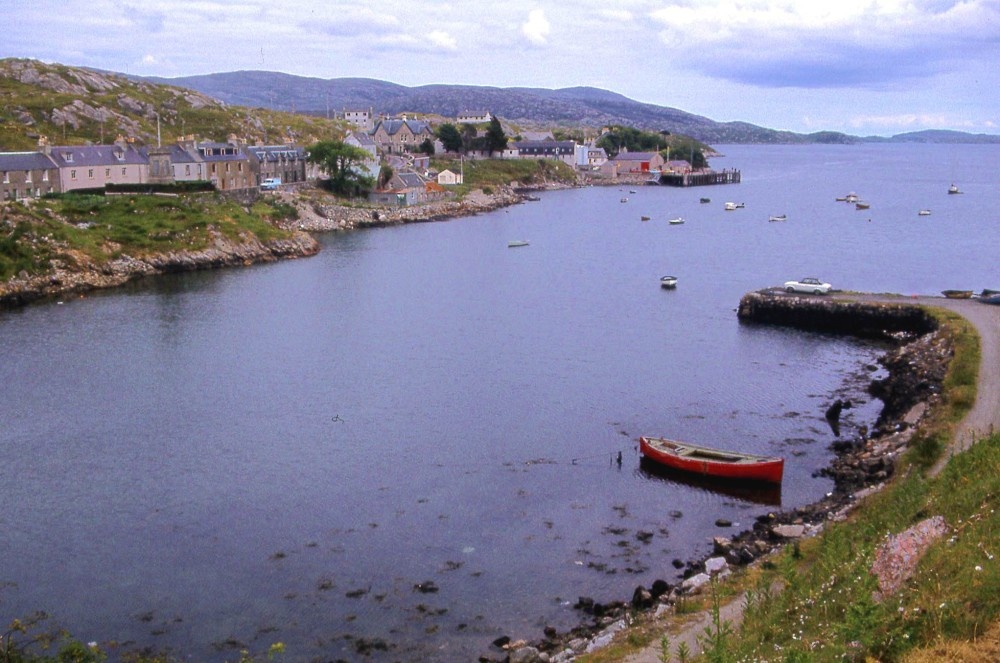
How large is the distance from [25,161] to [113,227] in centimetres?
1211

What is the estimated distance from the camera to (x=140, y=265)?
2554 inches

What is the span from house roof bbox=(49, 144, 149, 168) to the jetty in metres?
109

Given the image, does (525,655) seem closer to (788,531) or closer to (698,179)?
(788,531)

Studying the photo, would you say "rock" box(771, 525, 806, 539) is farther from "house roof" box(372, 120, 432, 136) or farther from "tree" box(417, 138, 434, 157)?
"house roof" box(372, 120, 432, 136)

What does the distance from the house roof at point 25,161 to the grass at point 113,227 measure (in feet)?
13.7

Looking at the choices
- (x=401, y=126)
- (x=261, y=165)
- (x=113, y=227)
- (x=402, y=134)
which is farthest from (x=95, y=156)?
(x=401, y=126)

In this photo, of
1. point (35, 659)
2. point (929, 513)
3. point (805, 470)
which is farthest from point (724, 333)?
point (35, 659)

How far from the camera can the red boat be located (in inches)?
1072

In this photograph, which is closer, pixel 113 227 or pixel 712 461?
pixel 712 461

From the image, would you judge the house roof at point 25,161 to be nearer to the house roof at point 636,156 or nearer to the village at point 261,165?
the village at point 261,165

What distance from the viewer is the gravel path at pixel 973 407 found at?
16047mm

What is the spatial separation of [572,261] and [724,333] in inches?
1141

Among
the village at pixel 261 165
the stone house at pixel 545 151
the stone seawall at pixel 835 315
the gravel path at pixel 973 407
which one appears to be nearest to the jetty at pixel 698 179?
the village at pixel 261 165

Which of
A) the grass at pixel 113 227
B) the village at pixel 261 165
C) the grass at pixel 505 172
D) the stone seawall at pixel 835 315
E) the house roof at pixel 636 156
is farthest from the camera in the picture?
→ the house roof at pixel 636 156
